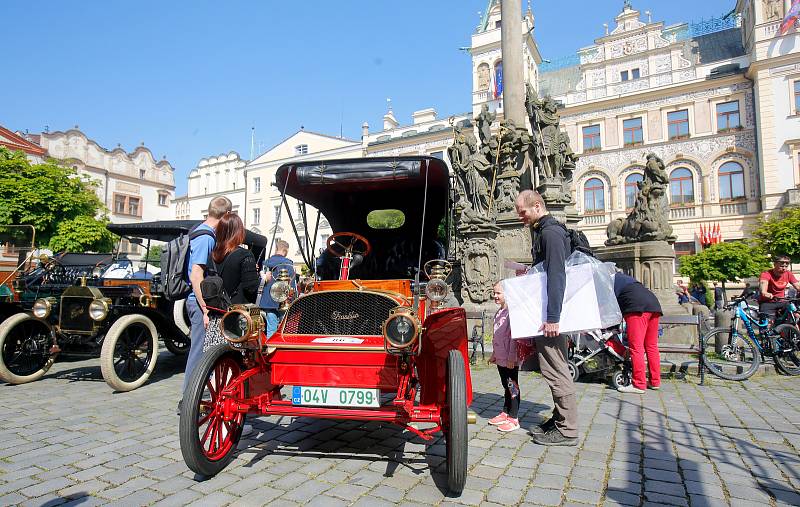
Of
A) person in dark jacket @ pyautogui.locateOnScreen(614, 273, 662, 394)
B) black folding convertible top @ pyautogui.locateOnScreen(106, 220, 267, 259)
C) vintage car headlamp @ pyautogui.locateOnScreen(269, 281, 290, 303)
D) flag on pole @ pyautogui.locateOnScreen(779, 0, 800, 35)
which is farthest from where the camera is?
flag on pole @ pyautogui.locateOnScreen(779, 0, 800, 35)

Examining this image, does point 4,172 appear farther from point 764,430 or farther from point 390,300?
point 764,430

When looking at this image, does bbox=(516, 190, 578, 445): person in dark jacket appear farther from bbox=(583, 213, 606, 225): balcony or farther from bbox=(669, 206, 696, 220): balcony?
bbox=(583, 213, 606, 225): balcony

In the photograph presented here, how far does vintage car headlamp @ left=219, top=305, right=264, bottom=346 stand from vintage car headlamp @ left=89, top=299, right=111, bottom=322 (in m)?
3.90

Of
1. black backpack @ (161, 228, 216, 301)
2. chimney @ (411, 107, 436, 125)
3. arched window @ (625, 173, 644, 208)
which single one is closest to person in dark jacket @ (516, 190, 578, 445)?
black backpack @ (161, 228, 216, 301)

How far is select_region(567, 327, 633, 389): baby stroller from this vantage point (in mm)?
5750

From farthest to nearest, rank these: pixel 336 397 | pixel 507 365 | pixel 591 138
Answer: pixel 591 138 → pixel 507 365 → pixel 336 397

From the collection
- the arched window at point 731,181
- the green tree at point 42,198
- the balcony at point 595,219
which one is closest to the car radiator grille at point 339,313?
the green tree at point 42,198

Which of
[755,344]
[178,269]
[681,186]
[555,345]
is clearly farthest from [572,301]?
[681,186]

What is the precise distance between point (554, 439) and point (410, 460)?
1220mm

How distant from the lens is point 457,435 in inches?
108

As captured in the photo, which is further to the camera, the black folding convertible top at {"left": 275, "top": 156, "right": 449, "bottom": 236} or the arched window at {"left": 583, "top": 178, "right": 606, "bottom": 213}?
the arched window at {"left": 583, "top": 178, "right": 606, "bottom": 213}

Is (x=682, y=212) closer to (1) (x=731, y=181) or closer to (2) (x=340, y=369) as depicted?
(1) (x=731, y=181)

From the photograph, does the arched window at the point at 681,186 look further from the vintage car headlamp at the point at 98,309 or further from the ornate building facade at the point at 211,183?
the ornate building facade at the point at 211,183

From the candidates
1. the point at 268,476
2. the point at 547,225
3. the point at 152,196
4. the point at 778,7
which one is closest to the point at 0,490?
the point at 268,476
